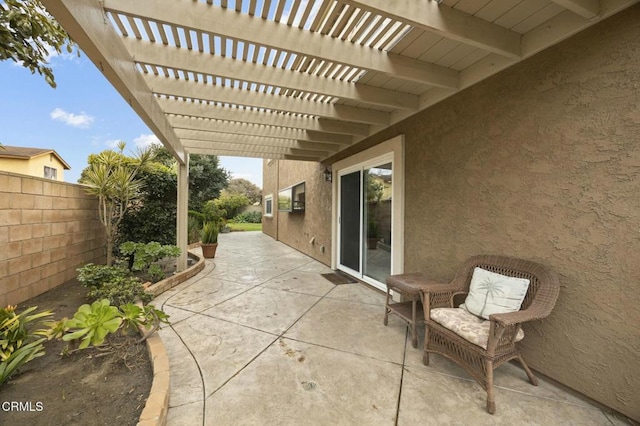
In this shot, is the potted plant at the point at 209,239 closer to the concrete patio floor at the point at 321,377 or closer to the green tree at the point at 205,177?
the concrete patio floor at the point at 321,377

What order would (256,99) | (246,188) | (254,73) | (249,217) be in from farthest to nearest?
1. (246,188)
2. (249,217)
3. (256,99)
4. (254,73)

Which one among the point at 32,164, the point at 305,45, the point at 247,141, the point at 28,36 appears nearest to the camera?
the point at 305,45

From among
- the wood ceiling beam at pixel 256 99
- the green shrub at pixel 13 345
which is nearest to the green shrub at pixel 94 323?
the green shrub at pixel 13 345

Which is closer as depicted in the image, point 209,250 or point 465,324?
point 465,324

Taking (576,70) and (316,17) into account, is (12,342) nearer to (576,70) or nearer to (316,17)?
(316,17)

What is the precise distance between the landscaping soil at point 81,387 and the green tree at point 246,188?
24548 mm

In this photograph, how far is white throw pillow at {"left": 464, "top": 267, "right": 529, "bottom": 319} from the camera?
2062 millimetres

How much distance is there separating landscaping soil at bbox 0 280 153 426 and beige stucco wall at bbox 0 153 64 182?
15.5 meters

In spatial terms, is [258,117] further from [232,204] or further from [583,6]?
Answer: [232,204]

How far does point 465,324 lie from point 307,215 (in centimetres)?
608

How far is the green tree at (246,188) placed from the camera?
88.4ft

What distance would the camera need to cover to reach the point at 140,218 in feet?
18.1

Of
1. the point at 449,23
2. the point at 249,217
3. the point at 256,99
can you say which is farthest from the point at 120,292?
the point at 249,217

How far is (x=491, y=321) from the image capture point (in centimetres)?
179
